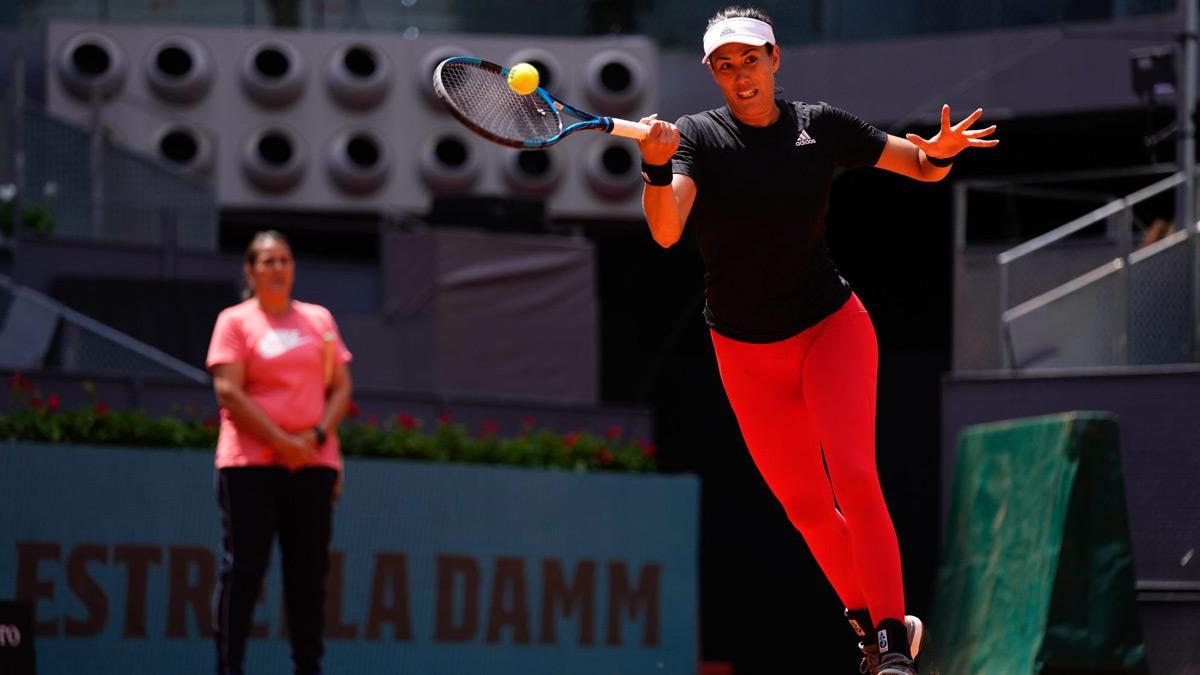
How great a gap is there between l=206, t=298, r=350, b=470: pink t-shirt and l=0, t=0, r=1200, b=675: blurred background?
355 centimetres

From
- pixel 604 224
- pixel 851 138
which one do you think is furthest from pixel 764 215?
pixel 604 224

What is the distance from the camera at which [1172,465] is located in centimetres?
971

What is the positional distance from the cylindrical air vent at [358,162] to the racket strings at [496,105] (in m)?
11.5

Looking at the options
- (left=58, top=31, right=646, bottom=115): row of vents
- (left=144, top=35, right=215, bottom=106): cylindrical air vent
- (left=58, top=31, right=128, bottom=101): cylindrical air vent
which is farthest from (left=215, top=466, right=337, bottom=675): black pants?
(left=144, top=35, right=215, bottom=106): cylindrical air vent

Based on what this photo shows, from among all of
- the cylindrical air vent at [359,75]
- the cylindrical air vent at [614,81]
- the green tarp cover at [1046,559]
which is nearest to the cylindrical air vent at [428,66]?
the cylindrical air vent at [359,75]

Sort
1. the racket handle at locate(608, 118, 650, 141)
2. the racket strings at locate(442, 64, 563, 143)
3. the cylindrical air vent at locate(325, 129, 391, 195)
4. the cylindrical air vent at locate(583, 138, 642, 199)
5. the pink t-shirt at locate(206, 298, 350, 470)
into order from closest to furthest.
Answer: the racket handle at locate(608, 118, 650, 141), the racket strings at locate(442, 64, 563, 143), the pink t-shirt at locate(206, 298, 350, 470), the cylindrical air vent at locate(325, 129, 391, 195), the cylindrical air vent at locate(583, 138, 642, 199)

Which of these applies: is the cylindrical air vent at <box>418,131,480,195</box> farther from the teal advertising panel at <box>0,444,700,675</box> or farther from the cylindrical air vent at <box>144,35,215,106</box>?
the teal advertising panel at <box>0,444,700,675</box>

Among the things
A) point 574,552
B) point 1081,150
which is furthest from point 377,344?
point 1081,150

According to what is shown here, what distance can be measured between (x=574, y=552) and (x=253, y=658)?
6.59 feet

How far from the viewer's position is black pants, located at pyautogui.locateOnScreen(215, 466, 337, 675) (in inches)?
268

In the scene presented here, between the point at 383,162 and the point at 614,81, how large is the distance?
2.42 meters

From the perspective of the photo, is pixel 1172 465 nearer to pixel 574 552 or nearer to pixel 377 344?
pixel 574 552

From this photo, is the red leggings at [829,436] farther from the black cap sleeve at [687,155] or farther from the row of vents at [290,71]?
the row of vents at [290,71]

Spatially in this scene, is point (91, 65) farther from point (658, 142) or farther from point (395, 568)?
point (658, 142)
